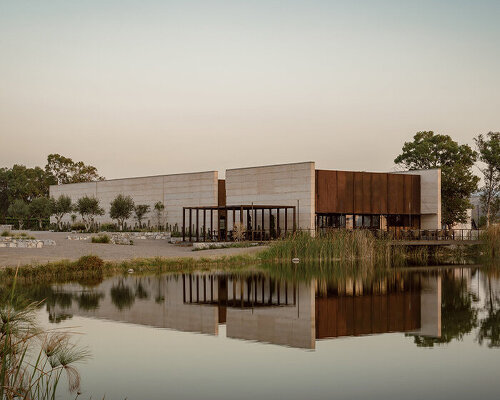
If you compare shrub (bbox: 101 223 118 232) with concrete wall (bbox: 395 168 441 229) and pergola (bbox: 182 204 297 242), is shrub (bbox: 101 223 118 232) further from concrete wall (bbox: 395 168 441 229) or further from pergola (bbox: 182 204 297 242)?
concrete wall (bbox: 395 168 441 229)

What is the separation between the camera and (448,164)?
5247 cm

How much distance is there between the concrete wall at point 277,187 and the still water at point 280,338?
18028 mm

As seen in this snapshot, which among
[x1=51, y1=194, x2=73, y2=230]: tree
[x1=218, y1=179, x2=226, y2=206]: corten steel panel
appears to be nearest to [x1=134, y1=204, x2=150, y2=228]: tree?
[x1=218, y1=179, x2=226, y2=206]: corten steel panel

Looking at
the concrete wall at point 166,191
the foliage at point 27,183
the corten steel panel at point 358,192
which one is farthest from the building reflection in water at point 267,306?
the foliage at point 27,183

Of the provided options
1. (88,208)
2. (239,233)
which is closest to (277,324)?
(239,233)

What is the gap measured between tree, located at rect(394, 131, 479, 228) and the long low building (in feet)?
21.9

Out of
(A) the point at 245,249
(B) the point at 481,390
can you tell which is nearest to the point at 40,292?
(B) the point at 481,390

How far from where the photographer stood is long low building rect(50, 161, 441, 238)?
129ft

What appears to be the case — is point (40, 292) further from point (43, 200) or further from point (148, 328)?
point (43, 200)

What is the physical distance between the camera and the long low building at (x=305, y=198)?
129 ft

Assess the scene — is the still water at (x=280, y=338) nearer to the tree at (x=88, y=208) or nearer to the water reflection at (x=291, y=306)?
the water reflection at (x=291, y=306)

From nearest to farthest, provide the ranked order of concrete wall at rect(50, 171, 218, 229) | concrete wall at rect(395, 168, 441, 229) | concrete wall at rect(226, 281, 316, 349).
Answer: concrete wall at rect(226, 281, 316, 349), concrete wall at rect(395, 168, 441, 229), concrete wall at rect(50, 171, 218, 229)

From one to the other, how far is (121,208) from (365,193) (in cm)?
1912

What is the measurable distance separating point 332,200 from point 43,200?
33928 mm
